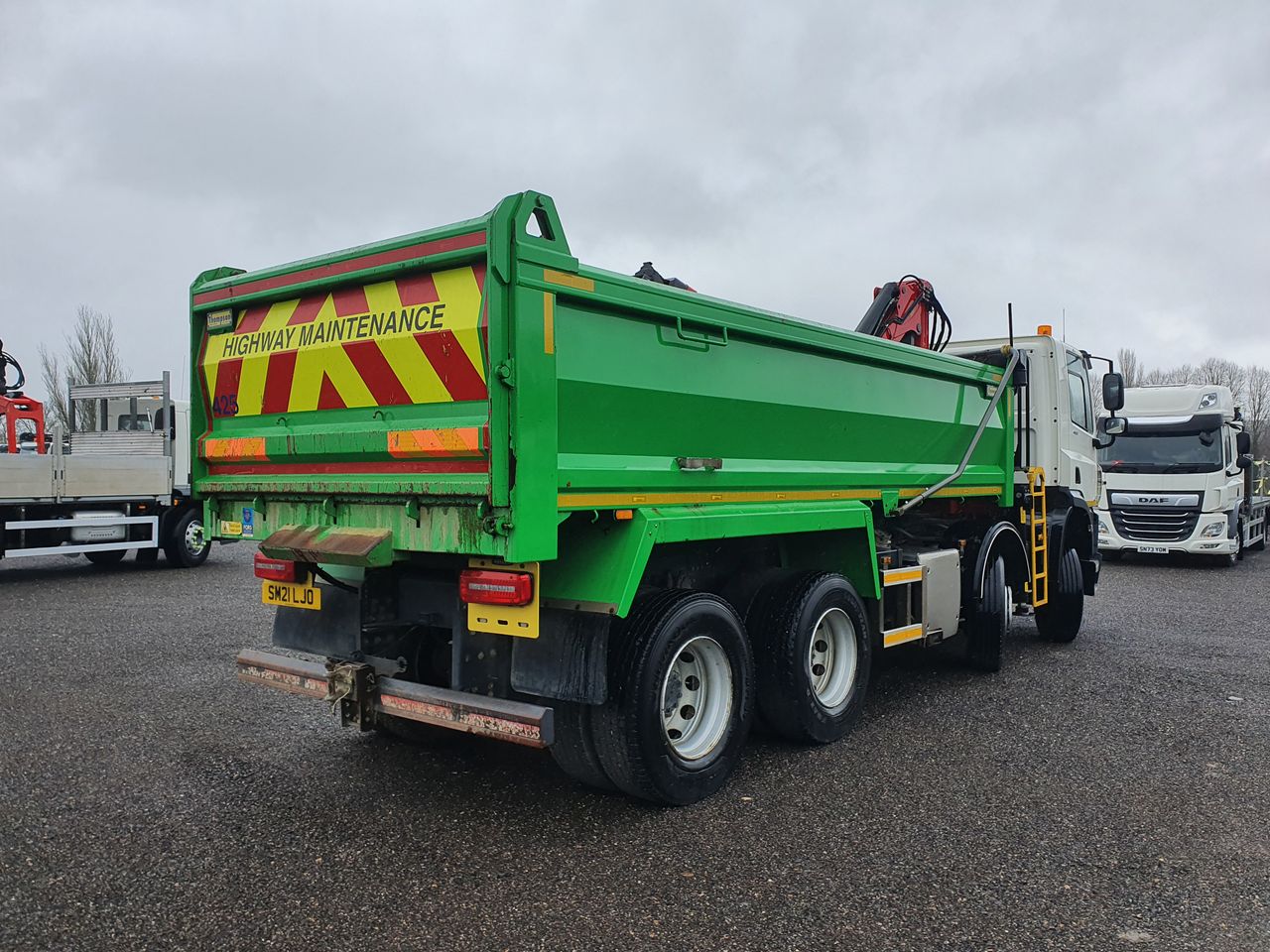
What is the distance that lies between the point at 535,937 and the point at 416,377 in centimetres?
228

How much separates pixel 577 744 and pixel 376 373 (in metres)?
1.90

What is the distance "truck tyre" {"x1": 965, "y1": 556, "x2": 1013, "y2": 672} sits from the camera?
723 centimetres

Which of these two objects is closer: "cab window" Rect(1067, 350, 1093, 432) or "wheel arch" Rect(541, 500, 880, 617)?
"wheel arch" Rect(541, 500, 880, 617)

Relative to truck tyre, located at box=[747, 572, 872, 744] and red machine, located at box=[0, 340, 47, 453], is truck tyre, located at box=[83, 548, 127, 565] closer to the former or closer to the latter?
red machine, located at box=[0, 340, 47, 453]

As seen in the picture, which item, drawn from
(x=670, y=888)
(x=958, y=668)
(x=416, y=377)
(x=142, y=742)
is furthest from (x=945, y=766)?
(x=142, y=742)

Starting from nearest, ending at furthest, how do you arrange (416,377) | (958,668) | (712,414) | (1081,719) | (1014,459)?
(416,377) → (712,414) → (1081,719) → (958,668) → (1014,459)

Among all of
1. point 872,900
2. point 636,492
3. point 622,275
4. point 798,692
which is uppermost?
point 622,275

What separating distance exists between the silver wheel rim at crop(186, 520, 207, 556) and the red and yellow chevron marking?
10.0 m

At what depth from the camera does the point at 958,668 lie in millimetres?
7539

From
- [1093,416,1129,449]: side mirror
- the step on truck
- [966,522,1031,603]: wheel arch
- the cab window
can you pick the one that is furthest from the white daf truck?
the step on truck

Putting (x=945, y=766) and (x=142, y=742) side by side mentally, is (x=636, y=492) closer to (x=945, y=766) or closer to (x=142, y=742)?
(x=945, y=766)

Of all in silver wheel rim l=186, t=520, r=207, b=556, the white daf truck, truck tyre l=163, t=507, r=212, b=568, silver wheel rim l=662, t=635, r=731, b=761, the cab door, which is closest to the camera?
silver wheel rim l=662, t=635, r=731, b=761

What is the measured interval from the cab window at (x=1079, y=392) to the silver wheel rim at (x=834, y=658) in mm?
4034

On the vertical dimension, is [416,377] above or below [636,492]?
above
